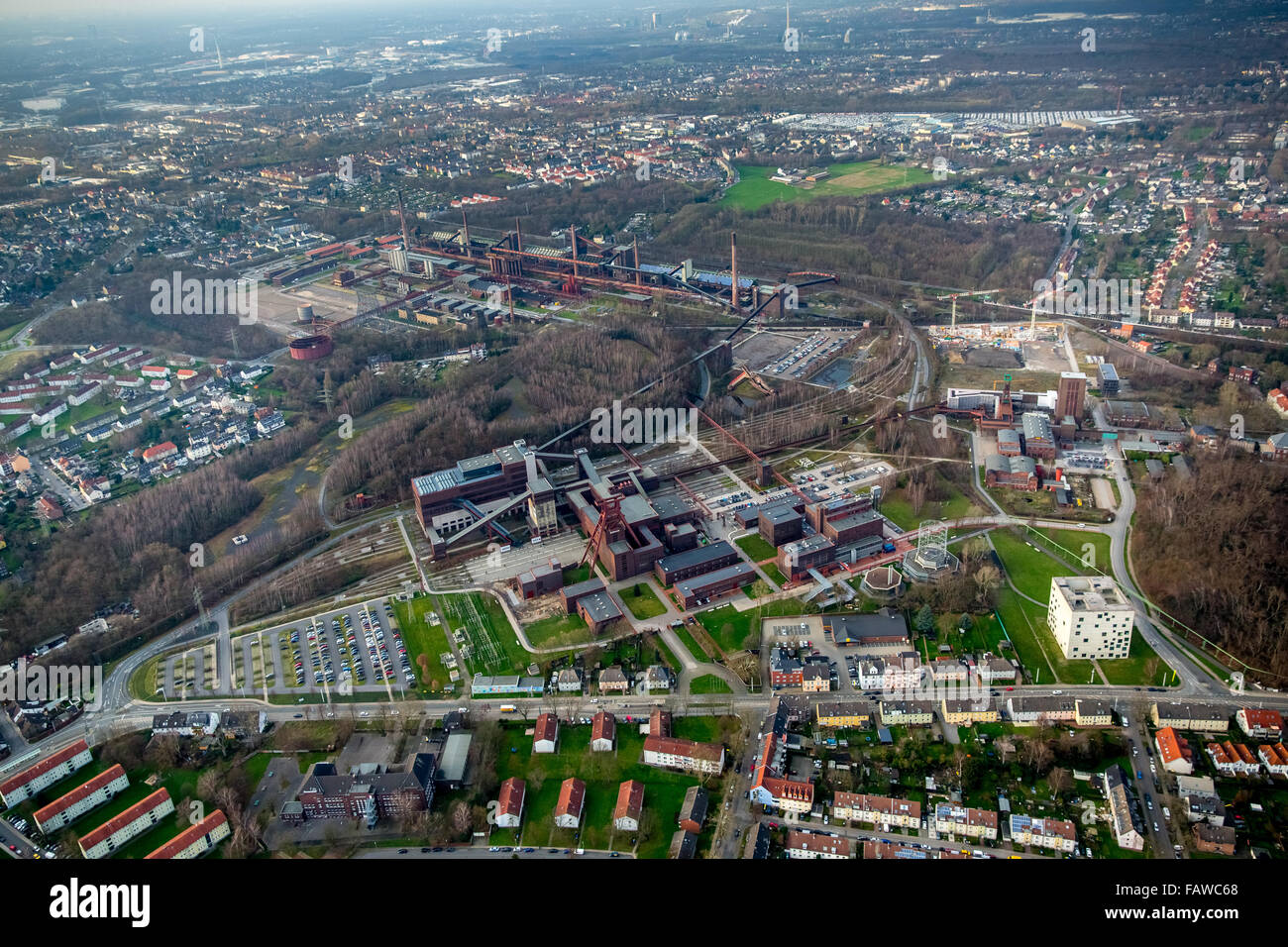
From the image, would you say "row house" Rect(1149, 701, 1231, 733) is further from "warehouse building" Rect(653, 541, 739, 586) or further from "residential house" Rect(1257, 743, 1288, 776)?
"warehouse building" Rect(653, 541, 739, 586)

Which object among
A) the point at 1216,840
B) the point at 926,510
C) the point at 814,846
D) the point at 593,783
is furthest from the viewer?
the point at 926,510

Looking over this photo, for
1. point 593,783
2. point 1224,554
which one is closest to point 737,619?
point 593,783

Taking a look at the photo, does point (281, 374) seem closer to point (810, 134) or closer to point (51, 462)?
point (51, 462)

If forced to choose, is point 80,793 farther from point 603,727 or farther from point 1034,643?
point 1034,643

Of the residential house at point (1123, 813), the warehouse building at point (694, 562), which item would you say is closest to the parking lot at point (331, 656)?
the warehouse building at point (694, 562)

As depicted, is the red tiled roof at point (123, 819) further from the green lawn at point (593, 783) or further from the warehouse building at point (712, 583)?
the warehouse building at point (712, 583)

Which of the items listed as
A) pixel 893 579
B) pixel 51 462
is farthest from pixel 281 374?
pixel 893 579
